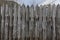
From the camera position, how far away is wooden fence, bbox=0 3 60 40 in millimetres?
3290

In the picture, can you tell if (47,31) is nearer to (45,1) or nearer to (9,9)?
(9,9)

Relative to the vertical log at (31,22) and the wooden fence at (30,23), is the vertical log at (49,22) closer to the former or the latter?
the wooden fence at (30,23)

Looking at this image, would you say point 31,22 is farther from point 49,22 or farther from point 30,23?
point 49,22

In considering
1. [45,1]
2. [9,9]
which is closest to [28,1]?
[45,1]

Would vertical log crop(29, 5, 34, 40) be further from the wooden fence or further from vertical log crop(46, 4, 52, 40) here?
vertical log crop(46, 4, 52, 40)

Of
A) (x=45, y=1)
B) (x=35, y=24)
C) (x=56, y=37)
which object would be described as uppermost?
(x=45, y=1)

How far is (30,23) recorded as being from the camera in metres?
3.31

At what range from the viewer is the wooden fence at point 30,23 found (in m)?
3.29

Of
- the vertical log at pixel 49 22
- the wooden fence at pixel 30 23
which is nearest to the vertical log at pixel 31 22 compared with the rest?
the wooden fence at pixel 30 23

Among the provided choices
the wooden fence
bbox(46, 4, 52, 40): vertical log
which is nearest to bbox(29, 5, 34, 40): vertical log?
the wooden fence

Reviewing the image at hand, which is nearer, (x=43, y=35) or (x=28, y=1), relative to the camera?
(x=43, y=35)

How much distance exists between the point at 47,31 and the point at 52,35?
15 cm

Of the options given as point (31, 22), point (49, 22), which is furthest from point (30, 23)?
point (49, 22)

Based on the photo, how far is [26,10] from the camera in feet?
11.0
